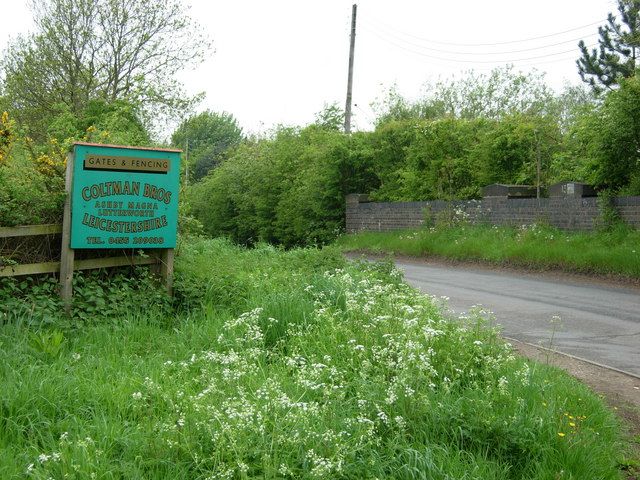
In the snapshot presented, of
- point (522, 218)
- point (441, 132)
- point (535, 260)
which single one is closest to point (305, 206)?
point (441, 132)

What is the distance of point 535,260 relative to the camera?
17328mm

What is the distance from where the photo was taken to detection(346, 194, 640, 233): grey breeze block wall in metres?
17.6

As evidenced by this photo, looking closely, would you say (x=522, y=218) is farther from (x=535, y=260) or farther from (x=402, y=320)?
(x=402, y=320)

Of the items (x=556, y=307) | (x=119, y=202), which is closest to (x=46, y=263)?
(x=119, y=202)

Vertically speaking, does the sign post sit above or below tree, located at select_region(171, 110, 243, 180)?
below

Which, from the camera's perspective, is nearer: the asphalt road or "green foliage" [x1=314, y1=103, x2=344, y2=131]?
the asphalt road

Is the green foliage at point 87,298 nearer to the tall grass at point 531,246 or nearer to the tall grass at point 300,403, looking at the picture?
the tall grass at point 300,403

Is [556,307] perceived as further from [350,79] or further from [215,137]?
[215,137]

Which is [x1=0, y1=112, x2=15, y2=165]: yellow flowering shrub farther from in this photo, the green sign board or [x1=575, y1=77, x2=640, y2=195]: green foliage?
[x1=575, y1=77, x2=640, y2=195]: green foliage

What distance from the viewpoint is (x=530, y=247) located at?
1789cm

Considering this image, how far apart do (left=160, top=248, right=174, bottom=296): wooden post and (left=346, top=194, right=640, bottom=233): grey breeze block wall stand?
1136 centimetres

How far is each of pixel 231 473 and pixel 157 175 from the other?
5.33m

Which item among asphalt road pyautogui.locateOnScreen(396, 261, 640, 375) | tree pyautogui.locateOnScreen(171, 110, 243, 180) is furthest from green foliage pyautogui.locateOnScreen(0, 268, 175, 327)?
tree pyautogui.locateOnScreen(171, 110, 243, 180)

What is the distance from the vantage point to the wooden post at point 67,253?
780 centimetres
